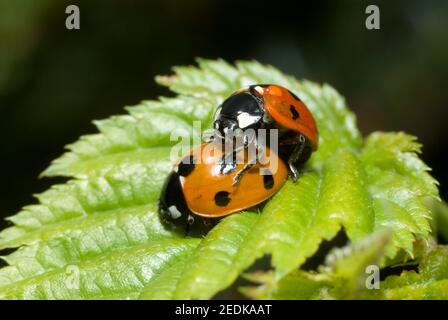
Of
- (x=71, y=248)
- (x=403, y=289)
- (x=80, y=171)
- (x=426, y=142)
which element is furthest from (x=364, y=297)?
(x=426, y=142)

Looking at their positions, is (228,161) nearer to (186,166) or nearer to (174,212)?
(186,166)

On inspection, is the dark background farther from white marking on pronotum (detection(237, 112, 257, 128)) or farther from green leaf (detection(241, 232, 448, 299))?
green leaf (detection(241, 232, 448, 299))

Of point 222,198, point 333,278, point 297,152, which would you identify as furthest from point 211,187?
point 333,278

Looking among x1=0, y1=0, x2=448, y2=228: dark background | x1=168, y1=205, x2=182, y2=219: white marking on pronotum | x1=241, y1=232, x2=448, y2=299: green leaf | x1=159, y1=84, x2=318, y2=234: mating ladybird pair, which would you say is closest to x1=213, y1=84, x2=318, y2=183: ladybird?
x1=159, y1=84, x2=318, y2=234: mating ladybird pair

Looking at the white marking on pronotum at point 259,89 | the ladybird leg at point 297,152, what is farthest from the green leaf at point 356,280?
the white marking on pronotum at point 259,89

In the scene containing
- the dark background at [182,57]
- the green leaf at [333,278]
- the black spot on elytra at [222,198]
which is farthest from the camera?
the dark background at [182,57]

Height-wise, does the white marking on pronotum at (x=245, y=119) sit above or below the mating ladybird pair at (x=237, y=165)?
above

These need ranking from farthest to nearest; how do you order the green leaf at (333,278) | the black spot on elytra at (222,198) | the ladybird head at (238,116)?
the ladybird head at (238,116), the black spot on elytra at (222,198), the green leaf at (333,278)

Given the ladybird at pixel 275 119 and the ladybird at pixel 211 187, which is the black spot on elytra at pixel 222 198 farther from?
the ladybird at pixel 275 119
